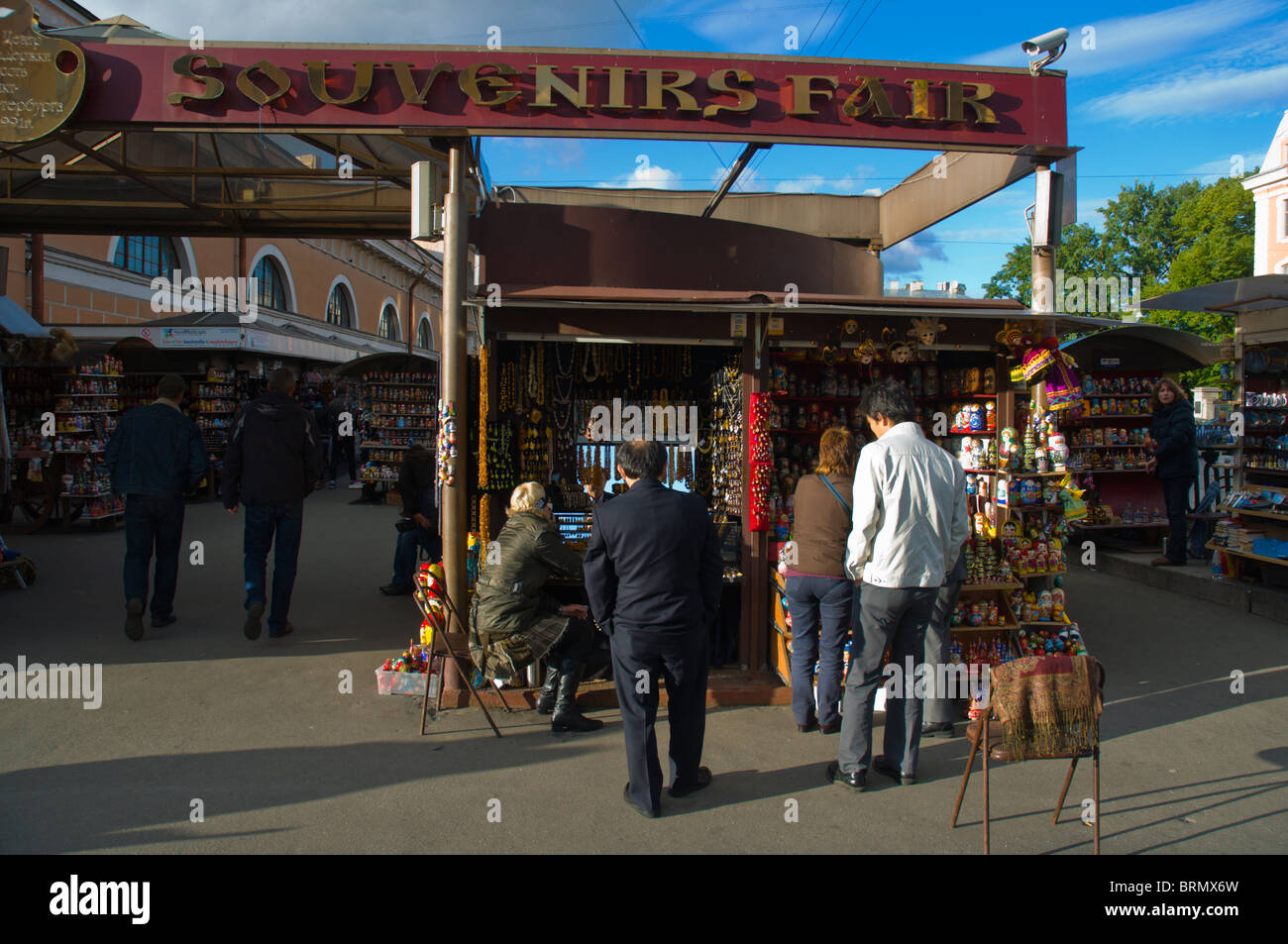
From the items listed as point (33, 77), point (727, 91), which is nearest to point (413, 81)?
point (727, 91)

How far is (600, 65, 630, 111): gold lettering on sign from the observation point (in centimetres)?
564

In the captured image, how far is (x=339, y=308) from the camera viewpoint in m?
30.4

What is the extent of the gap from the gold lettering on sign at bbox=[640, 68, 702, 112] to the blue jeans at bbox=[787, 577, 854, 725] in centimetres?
334

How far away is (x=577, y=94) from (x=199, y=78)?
251 centimetres

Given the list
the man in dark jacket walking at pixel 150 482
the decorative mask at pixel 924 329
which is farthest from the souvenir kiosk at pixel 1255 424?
the man in dark jacket walking at pixel 150 482

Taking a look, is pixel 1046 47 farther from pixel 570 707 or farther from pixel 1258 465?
pixel 1258 465

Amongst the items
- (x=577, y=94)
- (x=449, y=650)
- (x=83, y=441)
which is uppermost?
(x=577, y=94)

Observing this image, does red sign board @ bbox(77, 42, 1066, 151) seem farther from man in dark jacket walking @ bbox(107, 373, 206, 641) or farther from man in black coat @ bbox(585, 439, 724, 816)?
man in black coat @ bbox(585, 439, 724, 816)

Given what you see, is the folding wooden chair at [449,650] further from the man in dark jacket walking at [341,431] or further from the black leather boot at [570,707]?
the man in dark jacket walking at [341,431]

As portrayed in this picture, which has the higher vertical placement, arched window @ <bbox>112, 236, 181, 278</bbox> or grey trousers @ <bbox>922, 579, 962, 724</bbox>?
arched window @ <bbox>112, 236, 181, 278</bbox>

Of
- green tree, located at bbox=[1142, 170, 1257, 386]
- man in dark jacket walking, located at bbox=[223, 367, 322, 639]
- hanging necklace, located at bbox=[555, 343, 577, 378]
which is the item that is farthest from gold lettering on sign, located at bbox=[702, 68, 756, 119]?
green tree, located at bbox=[1142, 170, 1257, 386]

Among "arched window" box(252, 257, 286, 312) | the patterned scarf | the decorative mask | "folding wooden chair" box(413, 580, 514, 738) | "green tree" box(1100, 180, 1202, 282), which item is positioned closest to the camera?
the patterned scarf

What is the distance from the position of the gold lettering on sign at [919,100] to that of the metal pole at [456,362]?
3.19m
